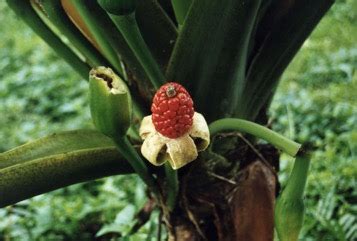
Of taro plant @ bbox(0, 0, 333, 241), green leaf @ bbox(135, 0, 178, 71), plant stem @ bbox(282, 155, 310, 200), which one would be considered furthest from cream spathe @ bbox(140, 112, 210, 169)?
green leaf @ bbox(135, 0, 178, 71)

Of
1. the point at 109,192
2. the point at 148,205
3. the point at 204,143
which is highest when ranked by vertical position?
the point at 204,143

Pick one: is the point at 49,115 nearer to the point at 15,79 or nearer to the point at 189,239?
the point at 15,79

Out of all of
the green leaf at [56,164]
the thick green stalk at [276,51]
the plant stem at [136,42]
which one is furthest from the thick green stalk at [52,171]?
the thick green stalk at [276,51]

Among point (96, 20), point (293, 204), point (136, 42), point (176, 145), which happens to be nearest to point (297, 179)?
point (293, 204)

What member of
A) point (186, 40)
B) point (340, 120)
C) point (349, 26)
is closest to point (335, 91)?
point (340, 120)

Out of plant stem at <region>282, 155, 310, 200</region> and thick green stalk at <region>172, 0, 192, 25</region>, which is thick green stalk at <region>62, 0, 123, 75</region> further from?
plant stem at <region>282, 155, 310, 200</region>

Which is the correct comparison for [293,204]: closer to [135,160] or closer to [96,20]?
[135,160]

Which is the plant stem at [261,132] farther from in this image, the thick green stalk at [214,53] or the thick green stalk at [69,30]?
the thick green stalk at [69,30]
